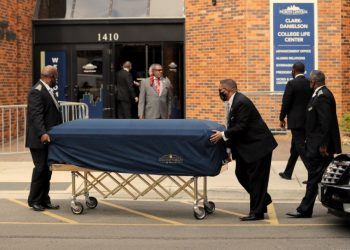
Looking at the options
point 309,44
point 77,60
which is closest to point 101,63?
point 77,60

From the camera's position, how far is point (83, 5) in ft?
62.1

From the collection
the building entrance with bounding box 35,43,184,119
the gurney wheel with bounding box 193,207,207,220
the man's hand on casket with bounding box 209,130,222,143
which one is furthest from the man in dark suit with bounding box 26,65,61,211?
the building entrance with bounding box 35,43,184,119

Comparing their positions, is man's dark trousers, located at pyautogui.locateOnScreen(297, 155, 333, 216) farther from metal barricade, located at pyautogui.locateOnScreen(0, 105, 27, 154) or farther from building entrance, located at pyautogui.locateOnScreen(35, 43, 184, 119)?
building entrance, located at pyautogui.locateOnScreen(35, 43, 184, 119)

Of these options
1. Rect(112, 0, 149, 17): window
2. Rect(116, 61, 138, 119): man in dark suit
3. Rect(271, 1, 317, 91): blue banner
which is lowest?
Rect(116, 61, 138, 119): man in dark suit

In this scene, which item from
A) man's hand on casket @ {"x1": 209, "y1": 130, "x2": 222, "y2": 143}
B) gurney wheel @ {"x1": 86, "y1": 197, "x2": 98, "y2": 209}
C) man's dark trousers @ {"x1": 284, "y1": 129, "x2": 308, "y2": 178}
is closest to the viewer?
man's hand on casket @ {"x1": 209, "y1": 130, "x2": 222, "y2": 143}

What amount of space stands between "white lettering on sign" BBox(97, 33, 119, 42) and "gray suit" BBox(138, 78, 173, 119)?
6096mm

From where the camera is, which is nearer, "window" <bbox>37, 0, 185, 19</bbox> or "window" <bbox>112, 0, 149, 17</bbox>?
"window" <bbox>37, 0, 185, 19</bbox>

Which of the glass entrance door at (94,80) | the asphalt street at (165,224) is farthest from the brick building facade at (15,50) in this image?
the asphalt street at (165,224)

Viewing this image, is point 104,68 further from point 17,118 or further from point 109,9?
point 17,118

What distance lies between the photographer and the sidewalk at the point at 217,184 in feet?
33.6

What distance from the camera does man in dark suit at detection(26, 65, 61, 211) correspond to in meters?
8.89

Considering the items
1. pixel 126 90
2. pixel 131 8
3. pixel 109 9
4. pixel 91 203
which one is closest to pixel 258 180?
pixel 91 203

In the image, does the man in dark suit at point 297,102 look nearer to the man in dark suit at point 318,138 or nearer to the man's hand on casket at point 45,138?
the man in dark suit at point 318,138

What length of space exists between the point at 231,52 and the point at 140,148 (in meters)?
9.01
